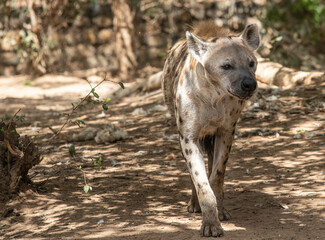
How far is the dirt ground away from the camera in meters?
4.14

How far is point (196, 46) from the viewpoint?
4035 millimetres

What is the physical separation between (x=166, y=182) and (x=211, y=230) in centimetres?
152

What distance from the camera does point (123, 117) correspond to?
8.25 meters

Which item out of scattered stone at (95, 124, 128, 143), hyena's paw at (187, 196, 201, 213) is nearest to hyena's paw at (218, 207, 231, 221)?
hyena's paw at (187, 196, 201, 213)

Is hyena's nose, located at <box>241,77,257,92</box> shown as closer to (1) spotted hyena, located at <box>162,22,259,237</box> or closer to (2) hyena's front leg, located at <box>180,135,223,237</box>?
(1) spotted hyena, located at <box>162,22,259,237</box>

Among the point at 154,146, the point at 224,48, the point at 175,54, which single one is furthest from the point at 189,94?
the point at 154,146

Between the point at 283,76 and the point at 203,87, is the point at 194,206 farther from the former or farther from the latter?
the point at 283,76

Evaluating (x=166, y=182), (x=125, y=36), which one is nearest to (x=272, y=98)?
(x=166, y=182)

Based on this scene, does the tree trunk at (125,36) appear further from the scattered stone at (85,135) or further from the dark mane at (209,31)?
the dark mane at (209,31)

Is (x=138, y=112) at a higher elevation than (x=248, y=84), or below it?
below

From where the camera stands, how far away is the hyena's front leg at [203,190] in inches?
153

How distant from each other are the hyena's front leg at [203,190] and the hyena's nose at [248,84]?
708 millimetres

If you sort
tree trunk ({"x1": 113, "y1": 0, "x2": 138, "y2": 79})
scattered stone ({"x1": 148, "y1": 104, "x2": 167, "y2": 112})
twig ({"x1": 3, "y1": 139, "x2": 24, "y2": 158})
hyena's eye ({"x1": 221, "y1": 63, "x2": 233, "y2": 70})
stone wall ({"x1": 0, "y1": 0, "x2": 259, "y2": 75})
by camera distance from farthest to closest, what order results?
1. stone wall ({"x1": 0, "y1": 0, "x2": 259, "y2": 75})
2. tree trunk ({"x1": 113, "y1": 0, "x2": 138, "y2": 79})
3. scattered stone ({"x1": 148, "y1": 104, "x2": 167, "y2": 112})
4. twig ({"x1": 3, "y1": 139, "x2": 24, "y2": 158})
5. hyena's eye ({"x1": 221, "y1": 63, "x2": 233, "y2": 70})

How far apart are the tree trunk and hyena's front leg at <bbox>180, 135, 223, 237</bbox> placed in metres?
8.41
